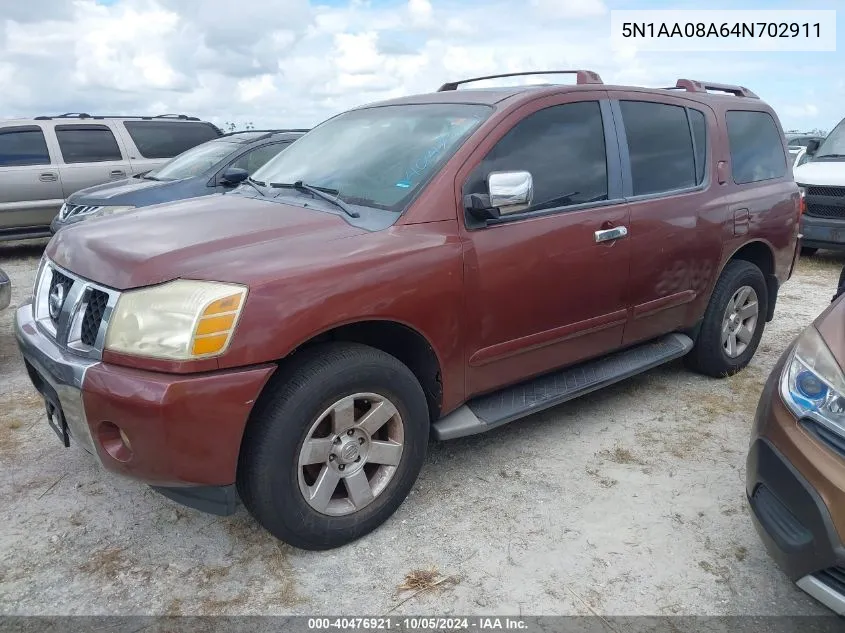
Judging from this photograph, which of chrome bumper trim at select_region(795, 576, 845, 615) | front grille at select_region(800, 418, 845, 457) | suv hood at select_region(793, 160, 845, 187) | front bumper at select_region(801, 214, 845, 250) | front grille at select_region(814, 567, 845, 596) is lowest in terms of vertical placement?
front bumper at select_region(801, 214, 845, 250)

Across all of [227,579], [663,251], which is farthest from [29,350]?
[663,251]

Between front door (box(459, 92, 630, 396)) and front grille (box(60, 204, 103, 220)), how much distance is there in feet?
18.1

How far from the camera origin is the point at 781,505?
2.13 metres

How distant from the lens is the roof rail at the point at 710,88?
4.40 metres

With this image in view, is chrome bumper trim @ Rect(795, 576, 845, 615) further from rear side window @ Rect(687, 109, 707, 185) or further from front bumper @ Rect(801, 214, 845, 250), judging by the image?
front bumper @ Rect(801, 214, 845, 250)

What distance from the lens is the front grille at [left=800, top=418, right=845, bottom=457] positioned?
2.02 m

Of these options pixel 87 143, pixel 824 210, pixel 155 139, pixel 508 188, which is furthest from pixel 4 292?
pixel 824 210

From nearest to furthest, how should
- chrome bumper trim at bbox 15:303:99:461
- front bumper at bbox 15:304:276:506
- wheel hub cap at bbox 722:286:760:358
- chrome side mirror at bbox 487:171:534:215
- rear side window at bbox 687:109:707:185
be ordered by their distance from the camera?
front bumper at bbox 15:304:276:506
chrome bumper trim at bbox 15:303:99:461
chrome side mirror at bbox 487:171:534:215
rear side window at bbox 687:109:707:185
wheel hub cap at bbox 722:286:760:358

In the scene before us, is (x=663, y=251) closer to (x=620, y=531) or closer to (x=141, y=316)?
(x=620, y=531)

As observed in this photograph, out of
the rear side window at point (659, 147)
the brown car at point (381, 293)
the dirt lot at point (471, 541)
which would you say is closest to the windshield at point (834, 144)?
the brown car at point (381, 293)

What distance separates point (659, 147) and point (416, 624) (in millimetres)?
2901

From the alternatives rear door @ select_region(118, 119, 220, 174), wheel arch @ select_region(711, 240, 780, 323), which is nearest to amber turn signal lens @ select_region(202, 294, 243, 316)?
wheel arch @ select_region(711, 240, 780, 323)

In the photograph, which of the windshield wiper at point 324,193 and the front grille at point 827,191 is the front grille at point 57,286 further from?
the front grille at point 827,191

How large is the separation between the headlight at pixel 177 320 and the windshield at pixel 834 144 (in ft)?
31.3
